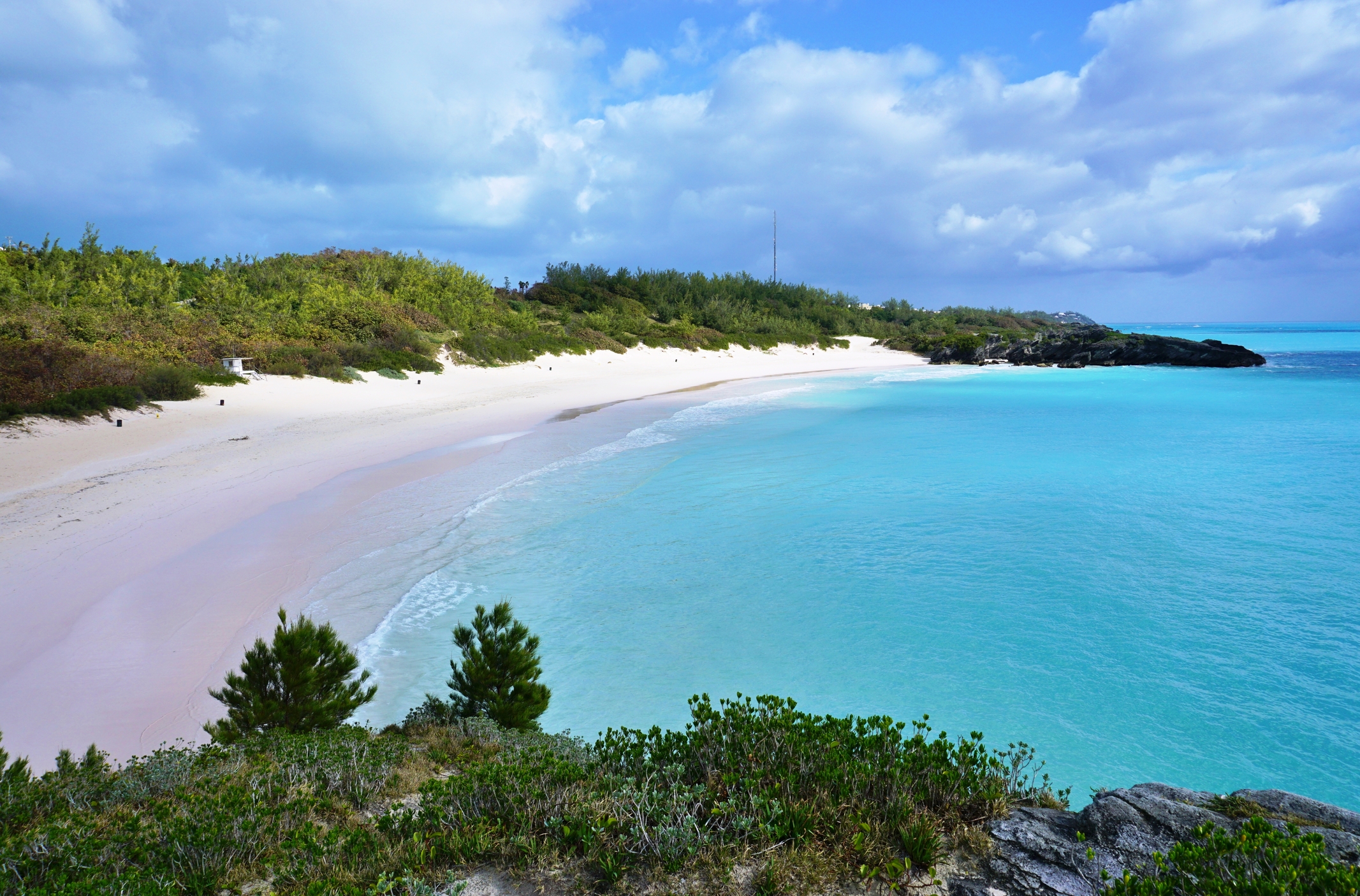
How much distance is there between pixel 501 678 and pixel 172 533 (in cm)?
603

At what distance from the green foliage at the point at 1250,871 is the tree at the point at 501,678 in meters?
3.56

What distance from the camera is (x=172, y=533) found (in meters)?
8.49

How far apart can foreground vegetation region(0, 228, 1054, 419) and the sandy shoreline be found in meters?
1.81

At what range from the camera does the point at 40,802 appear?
3.27m

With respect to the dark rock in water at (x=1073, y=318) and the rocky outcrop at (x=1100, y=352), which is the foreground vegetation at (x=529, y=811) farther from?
the dark rock in water at (x=1073, y=318)

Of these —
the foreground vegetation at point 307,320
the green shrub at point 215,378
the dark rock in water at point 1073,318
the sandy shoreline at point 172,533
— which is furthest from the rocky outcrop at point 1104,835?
the dark rock in water at point 1073,318

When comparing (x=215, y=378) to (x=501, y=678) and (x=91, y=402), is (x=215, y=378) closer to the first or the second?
(x=91, y=402)

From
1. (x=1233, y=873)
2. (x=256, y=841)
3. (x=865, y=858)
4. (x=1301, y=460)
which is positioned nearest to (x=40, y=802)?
(x=256, y=841)

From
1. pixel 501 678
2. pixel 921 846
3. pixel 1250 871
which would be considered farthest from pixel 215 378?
pixel 1250 871

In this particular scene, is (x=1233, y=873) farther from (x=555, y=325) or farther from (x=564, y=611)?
(x=555, y=325)

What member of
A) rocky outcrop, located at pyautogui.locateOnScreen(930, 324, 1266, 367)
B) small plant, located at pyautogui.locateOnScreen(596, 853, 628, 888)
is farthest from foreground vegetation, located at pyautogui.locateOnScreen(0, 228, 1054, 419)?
small plant, located at pyautogui.locateOnScreen(596, 853, 628, 888)

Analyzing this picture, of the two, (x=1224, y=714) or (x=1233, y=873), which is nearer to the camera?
(x=1233, y=873)

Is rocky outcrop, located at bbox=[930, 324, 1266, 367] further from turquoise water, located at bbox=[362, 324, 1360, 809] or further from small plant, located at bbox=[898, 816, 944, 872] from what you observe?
small plant, located at bbox=[898, 816, 944, 872]

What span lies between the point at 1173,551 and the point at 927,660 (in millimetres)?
5127
